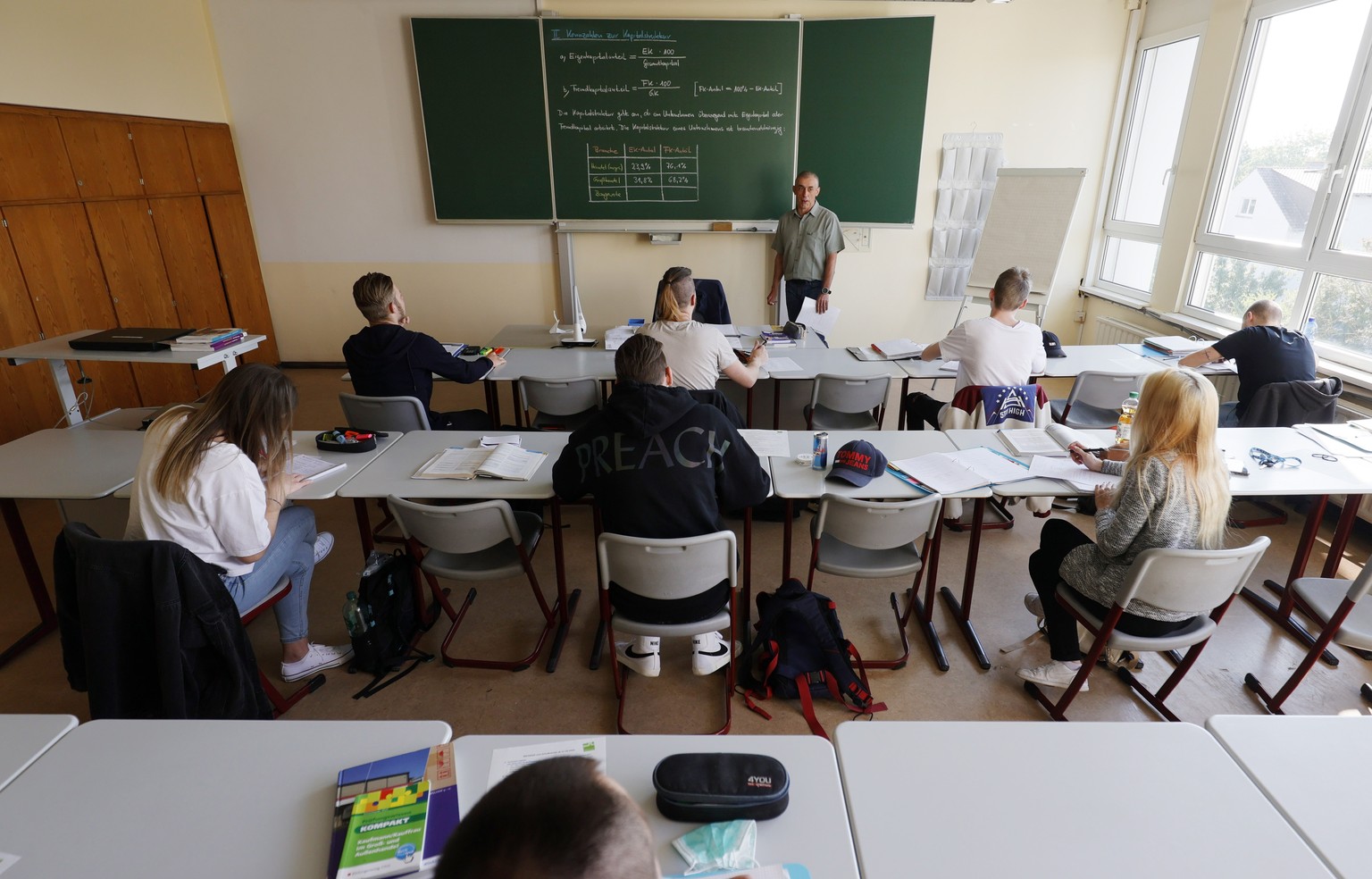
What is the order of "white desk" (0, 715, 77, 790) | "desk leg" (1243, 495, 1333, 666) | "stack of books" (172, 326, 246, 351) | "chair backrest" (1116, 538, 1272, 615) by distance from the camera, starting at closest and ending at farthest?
"white desk" (0, 715, 77, 790) → "chair backrest" (1116, 538, 1272, 615) → "desk leg" (1243, 495, 1333, 666) → "stack of books" (172, 326, 246, 351)

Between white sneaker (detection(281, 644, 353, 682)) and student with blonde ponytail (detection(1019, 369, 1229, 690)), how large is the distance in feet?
8.95

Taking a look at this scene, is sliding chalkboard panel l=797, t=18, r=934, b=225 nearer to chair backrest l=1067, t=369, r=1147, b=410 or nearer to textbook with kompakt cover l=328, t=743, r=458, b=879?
chair backrest l=1067, t=369, r=1147, b=410

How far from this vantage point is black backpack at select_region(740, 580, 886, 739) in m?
2.52

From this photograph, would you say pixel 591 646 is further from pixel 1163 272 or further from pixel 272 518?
pixel 1163 272

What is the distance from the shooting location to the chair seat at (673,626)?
227 cm

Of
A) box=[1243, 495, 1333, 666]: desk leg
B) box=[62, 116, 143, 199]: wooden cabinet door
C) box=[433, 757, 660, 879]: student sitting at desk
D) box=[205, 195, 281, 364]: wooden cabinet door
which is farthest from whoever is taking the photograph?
box=[205, 195, 281, 364]: wooden cabinet door

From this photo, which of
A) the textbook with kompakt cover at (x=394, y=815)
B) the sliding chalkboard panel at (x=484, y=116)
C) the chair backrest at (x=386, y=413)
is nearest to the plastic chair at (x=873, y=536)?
the textbook with kompakt cover at (x=394, y=815)

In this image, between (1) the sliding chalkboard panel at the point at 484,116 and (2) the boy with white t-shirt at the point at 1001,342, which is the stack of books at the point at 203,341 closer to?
(1) the sliding chalkboard panel at the point at 484,116

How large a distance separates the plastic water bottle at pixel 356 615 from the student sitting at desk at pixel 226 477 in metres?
0.31

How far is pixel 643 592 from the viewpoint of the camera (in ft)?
7.25

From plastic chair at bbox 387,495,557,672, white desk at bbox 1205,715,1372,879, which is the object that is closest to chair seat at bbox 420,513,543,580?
plastic chair at bbox 387,495,557,672

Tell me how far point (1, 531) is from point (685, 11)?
5686mm

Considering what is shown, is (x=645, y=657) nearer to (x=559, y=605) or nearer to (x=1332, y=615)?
(x=559, y=605)

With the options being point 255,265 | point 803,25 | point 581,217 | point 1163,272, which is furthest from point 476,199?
point 1163,272
